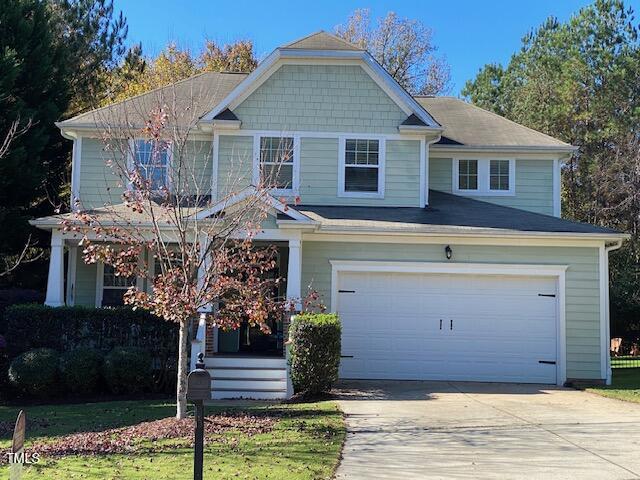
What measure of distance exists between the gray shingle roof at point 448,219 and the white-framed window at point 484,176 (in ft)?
2.97

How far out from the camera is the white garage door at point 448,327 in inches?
586

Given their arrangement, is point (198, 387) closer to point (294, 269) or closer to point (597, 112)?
point (294, 269)

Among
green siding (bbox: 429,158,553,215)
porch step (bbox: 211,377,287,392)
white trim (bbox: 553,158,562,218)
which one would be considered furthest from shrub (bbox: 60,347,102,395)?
white trim (bbox: 553,158,562,218)

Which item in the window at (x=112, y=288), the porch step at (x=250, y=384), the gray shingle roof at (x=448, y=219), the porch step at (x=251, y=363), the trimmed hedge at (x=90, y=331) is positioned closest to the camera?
the porch step at (x=250, y=384)

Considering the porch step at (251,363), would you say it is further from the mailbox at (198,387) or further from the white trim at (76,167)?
the mailbox at (198,387)

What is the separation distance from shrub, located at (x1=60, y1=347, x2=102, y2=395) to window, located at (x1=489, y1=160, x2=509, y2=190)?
1083 cm

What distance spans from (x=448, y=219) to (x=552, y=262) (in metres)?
2.46

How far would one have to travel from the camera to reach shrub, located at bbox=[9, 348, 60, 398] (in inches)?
488

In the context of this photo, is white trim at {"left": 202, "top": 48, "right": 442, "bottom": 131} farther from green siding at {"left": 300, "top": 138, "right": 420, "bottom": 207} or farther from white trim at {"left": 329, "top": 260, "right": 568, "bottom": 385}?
white trim at {"left": 329, "top": 260, "right": 568, "bottom": 385}

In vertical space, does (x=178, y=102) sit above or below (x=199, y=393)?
above

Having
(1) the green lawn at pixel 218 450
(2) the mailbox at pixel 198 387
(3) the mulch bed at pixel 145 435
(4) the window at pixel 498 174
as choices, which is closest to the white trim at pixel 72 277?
(1) the green lawn at pixel 218 450

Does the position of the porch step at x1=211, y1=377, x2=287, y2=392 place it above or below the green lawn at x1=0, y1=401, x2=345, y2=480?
above

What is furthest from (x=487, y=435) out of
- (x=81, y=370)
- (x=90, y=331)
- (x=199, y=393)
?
(x=90, y=331)

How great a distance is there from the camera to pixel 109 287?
16281mm
